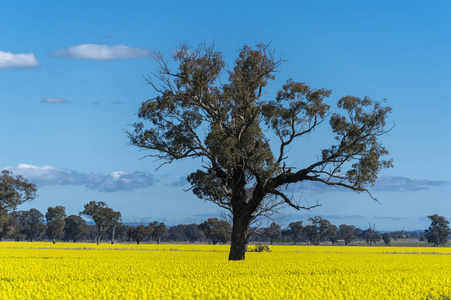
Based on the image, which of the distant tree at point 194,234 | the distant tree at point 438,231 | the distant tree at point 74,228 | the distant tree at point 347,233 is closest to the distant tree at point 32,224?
the distant tree at point 74,228

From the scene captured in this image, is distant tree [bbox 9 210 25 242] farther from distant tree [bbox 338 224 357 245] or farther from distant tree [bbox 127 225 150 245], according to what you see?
distant tree [bbox 338 224 357 245]

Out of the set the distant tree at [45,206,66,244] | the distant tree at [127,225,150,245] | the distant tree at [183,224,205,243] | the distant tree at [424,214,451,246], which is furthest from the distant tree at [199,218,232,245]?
the distant tree at [424,214,451,246]

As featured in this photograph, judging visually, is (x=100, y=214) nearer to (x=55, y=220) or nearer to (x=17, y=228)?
(x=55, y=220)

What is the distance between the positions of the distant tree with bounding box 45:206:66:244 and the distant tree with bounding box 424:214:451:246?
103144 millimetres

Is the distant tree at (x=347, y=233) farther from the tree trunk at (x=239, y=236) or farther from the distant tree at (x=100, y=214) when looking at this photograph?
the tree trunk at (x=239, y=236)

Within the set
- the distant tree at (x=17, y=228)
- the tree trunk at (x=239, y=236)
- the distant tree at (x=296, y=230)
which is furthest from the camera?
the distant tree at (x=296, y=230)

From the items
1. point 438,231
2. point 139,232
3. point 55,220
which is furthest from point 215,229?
point 438,231

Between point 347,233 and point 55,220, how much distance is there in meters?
87.4

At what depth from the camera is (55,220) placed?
136 m

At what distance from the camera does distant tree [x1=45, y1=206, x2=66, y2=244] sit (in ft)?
440

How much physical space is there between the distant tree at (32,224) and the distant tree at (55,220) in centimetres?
1212

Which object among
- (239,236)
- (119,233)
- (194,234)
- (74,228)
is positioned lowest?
(239,236)

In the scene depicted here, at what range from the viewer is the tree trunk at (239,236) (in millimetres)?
40875

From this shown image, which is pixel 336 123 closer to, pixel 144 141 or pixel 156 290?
pixel 144 141
